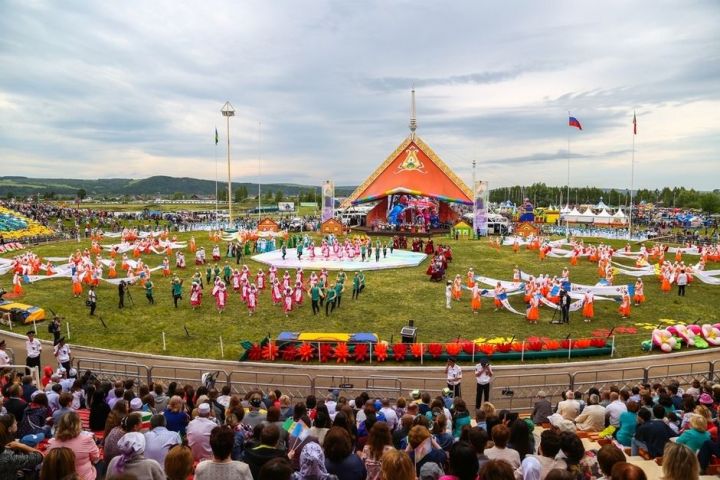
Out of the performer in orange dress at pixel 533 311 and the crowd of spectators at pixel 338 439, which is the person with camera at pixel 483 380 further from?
the performer in orange dress at pixel 533 311

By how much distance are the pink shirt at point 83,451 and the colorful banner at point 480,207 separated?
5316cm

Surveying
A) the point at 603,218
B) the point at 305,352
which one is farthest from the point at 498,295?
the point at 603,218

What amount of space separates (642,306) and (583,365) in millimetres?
10273

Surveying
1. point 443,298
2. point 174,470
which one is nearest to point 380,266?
point 443,298

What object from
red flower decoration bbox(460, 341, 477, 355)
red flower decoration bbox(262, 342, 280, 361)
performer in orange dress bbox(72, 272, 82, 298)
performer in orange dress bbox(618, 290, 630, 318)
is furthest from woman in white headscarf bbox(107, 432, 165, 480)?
performer in orange dress bbox(72, 272, 82, 298)

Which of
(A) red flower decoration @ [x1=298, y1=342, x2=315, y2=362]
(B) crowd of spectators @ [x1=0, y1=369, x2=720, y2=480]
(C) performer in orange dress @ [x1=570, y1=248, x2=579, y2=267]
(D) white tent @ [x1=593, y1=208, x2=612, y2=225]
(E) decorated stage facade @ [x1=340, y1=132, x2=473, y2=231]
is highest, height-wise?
(E) decorated stage facade @ [x1=340, y1=132, x2=473, y2=231]

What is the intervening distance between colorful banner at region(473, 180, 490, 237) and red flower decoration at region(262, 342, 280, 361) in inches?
1726

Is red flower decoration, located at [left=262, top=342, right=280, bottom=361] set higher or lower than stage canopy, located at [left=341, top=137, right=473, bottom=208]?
lower

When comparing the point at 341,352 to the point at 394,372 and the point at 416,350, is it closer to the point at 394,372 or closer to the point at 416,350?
the point at 394,372

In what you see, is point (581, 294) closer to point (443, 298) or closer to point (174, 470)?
point (443, 298)

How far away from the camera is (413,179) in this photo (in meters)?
58.3

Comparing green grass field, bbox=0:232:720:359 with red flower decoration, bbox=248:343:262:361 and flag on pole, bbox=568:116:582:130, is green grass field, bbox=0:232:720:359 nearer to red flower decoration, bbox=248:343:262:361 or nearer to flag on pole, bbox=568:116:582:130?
red flower decoration, bbox=248:343:262:361

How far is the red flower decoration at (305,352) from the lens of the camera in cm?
1516

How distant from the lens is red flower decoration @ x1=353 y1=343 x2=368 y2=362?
15.2 m
